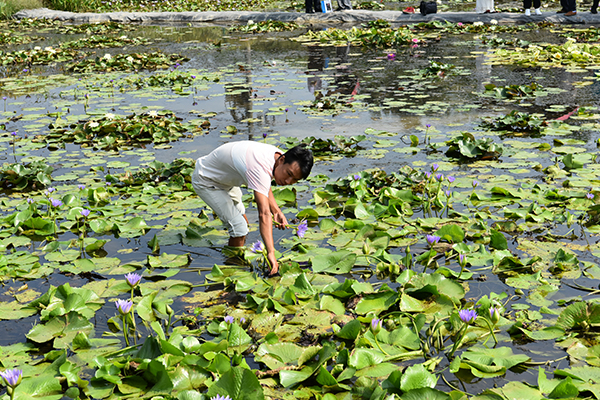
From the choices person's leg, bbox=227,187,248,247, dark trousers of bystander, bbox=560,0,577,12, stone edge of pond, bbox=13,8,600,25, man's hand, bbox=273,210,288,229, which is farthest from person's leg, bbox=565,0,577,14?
man's hand, bbox=273,210,288,229

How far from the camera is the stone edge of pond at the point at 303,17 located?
13.7m

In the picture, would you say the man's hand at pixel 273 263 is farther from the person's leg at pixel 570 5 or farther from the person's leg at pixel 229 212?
the person's leg at pixel 570 5

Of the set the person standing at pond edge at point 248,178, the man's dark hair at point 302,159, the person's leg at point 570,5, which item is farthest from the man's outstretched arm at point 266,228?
the person's leg at point 570,5

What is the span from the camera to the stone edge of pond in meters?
13.7

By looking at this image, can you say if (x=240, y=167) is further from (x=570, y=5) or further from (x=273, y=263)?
(x=570, y=5)

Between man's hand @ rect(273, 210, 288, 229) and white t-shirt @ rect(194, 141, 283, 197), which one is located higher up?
white t-shirt @ rect(194, 141, 283, 197)

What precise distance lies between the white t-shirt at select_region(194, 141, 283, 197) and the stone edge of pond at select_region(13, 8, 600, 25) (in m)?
12.5

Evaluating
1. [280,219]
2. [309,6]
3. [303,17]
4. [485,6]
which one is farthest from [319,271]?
[309,6]

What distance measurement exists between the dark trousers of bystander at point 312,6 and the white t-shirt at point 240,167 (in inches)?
558

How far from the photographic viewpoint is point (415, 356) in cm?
245

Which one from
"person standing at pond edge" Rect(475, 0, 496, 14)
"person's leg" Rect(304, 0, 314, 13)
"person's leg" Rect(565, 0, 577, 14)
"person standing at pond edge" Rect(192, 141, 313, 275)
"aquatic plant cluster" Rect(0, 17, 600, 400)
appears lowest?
"aquatic plant cluster" Rect(0, 17, 600, 400)

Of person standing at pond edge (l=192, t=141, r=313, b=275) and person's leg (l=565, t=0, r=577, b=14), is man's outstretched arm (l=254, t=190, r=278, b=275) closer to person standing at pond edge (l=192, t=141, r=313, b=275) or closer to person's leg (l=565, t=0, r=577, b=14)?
person standing at pond edge (l=192, t=141, r=313, b=275)

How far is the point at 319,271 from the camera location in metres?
3.19

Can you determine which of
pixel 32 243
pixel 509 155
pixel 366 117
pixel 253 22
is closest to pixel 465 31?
pixel 253 22
